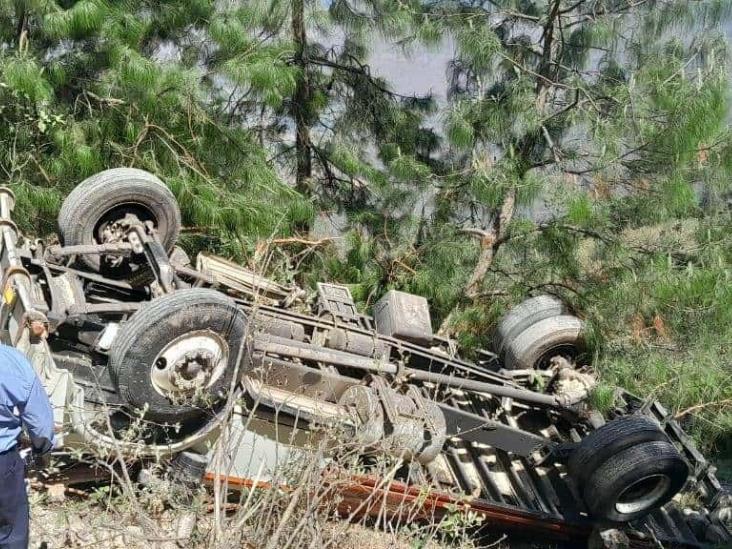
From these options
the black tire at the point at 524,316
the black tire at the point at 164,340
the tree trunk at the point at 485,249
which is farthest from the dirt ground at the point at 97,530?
the tree trunk at the point at 485,249

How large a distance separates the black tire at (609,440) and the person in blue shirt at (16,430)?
317 cm

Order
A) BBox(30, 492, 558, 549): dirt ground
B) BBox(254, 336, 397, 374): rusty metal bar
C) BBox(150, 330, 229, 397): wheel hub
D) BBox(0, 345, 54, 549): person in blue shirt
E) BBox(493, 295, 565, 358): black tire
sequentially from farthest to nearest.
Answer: BBox(493, 295, 565, 358): black tire < BBox(254, 336, 397, 374): rusty metal bar < BBox(150, 330, 229, 397): wheel hub < BBox(30, 492, 558, 549): dirt ground < BBox(0, 345, 54, 549): person in blue shirt

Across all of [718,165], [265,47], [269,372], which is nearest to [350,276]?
[265,47]

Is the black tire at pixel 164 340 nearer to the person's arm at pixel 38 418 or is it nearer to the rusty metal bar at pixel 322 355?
the rusty metal bar at pixel 322 355

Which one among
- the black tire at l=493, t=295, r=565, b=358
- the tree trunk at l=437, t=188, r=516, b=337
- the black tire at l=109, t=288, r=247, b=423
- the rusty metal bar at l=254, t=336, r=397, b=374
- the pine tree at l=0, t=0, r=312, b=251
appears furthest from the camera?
the tree trunk at l=437, t=188, r=516, b=337

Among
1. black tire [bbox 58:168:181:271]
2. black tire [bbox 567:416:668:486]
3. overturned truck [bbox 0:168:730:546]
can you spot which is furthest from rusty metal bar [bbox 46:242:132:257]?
black tire [bbox 567:416:668:486]

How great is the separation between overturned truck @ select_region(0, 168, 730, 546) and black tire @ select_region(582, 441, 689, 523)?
11mm

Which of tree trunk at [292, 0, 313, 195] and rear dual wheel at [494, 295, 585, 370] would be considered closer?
rear dual wheel at [494, 295, 585, 370]

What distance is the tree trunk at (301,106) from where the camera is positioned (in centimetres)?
768

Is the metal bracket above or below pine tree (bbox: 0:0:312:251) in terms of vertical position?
below

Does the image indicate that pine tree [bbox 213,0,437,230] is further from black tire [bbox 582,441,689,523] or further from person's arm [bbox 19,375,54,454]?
person's arm [bbox 19,375,54,454]

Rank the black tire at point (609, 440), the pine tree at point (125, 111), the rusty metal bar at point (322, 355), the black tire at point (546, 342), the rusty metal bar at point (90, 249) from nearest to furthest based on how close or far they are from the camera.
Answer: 1. the rusty metal bar at point (322, 355)
2. the black tire at point (609, 440)
3. the rusty metal bar at point (90, 249)
4. the black tire at point (546, 342)
5. the pine tree at point (125, 111)

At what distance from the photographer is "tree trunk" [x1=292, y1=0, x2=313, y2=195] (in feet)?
25.2

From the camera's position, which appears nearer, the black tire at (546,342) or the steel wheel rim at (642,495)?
the steel wheel rim at (642,495)
